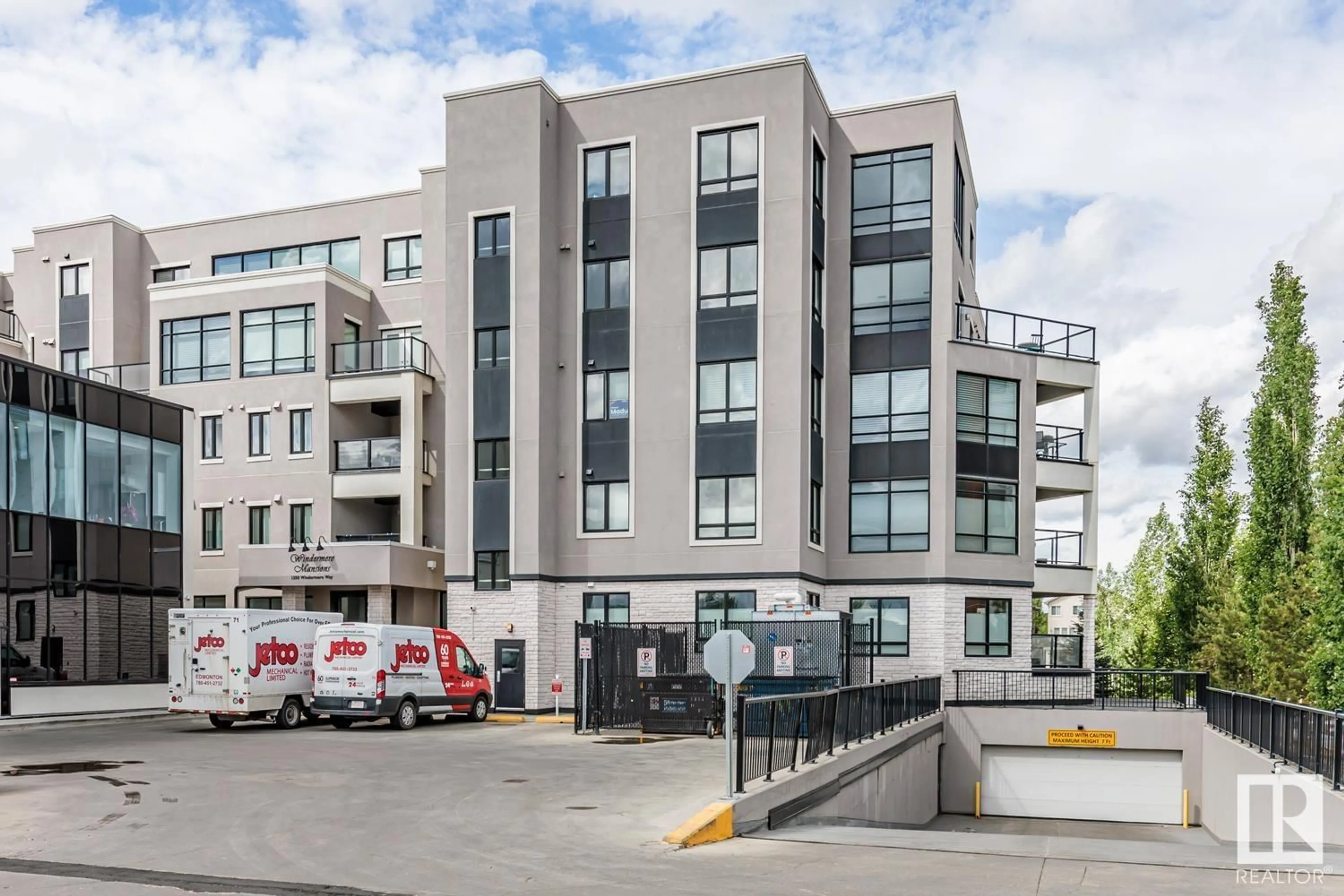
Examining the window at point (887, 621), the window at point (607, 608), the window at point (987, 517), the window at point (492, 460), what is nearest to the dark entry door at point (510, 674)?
the window at point (607, 608)

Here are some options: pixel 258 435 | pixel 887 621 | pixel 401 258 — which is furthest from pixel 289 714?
pixel 401 258

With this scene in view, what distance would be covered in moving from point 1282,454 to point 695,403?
2675cm

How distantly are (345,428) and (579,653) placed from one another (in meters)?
17.4

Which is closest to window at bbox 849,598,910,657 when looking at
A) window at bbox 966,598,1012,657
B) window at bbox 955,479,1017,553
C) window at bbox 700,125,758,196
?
window at bbox 966,598,1012,657

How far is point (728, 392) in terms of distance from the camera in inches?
1396

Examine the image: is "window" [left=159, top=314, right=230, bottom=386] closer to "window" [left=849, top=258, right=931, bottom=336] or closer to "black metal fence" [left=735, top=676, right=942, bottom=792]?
"window" [left=849, top=258, right=931, bottom=336]

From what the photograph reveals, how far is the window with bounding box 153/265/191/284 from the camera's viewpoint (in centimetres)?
4553

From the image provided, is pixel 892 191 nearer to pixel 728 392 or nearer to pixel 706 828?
pixel 728 392

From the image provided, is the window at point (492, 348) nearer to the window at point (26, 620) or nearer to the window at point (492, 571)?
the window at point (492, 571)

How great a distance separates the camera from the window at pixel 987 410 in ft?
121

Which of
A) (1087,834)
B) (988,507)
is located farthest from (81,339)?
(1087,834)

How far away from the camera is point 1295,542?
157 ft

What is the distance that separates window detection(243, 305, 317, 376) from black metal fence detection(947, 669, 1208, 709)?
23.3 m

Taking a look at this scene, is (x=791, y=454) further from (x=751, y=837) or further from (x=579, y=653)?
(x=751, y=837)
